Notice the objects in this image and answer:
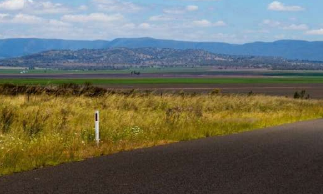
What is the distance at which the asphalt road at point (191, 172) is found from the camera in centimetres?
942

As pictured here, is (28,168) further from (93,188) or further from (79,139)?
(79,139)

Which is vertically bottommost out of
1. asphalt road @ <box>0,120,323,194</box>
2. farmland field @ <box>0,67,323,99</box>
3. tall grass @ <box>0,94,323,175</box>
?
farmland field @ <box>0,67,323,99</box>

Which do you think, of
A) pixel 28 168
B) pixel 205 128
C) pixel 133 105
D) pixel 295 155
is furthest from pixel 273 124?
pixel 28 168

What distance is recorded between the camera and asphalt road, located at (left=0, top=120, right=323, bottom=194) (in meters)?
9.42

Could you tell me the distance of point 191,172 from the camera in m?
11.1

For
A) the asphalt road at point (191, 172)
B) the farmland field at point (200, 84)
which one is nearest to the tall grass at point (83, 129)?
the asphalt road at point (191, 172)

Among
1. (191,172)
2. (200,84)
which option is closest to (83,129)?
(191,172)

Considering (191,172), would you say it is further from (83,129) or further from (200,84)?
(200,84)

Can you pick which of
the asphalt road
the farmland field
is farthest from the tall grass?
the farmland field

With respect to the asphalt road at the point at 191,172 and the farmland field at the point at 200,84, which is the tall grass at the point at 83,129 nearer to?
the asphalt road at the point at 191,172

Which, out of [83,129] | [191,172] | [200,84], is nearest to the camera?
[191,172]

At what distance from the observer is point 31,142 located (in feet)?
46.2

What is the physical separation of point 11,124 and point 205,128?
6.00 m

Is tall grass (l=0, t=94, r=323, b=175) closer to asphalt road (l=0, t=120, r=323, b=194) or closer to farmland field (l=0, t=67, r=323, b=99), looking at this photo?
asphalt road (l=0, t=120, r=323, b=194)
